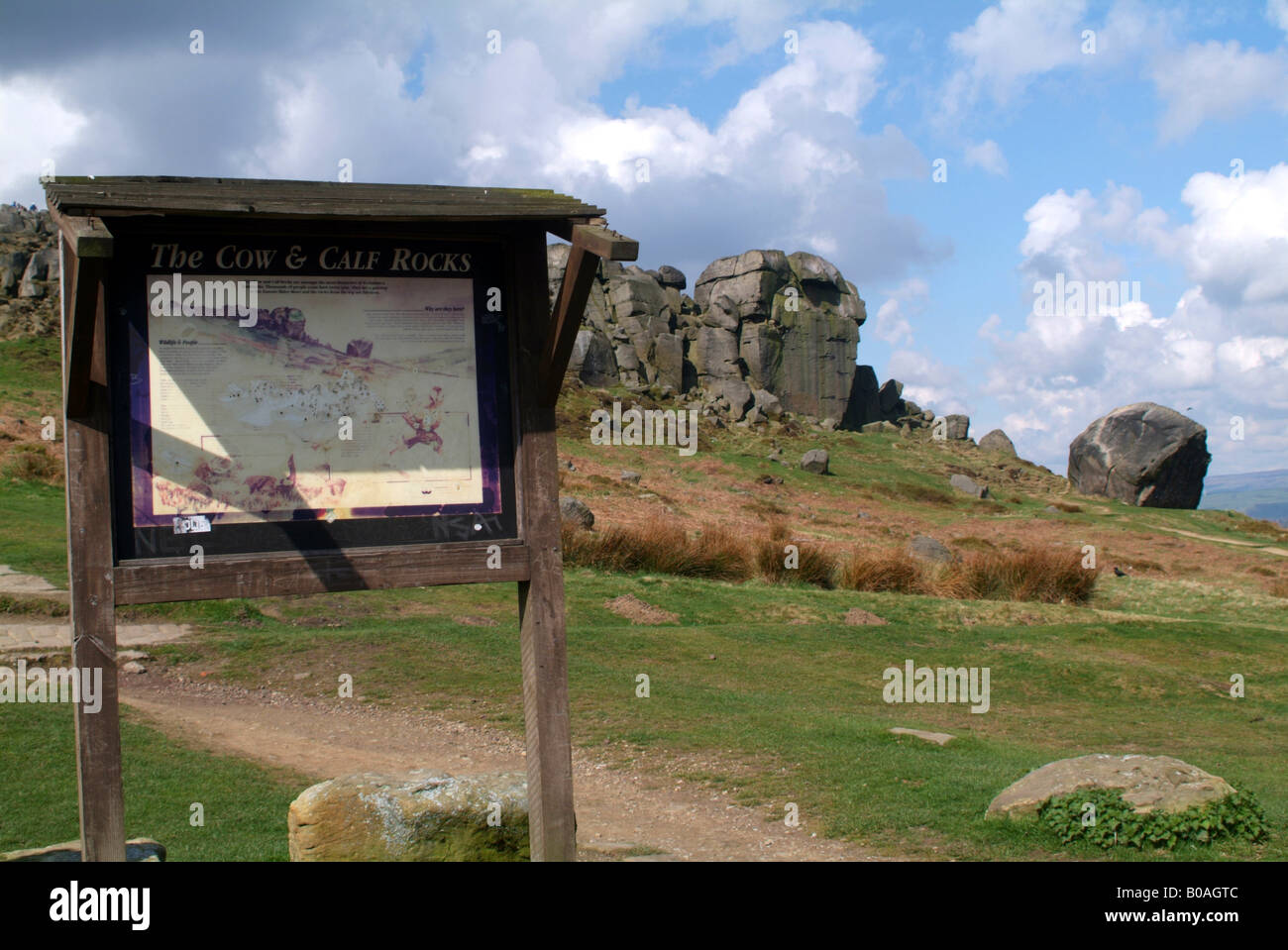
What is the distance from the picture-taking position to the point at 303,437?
4.77m

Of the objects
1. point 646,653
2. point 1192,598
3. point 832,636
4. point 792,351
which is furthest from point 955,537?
point 792,351

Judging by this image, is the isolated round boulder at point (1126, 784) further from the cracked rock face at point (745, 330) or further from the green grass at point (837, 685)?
the cracked rock face at point (745, 330)

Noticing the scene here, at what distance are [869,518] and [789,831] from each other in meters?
24.0

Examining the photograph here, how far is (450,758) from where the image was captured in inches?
357

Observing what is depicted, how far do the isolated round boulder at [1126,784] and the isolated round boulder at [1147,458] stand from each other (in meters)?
32.9

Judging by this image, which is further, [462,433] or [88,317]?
[462,433]

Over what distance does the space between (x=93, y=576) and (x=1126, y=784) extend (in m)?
5.81

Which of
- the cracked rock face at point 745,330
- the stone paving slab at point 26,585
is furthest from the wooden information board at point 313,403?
the cracked rock face at point 745,330

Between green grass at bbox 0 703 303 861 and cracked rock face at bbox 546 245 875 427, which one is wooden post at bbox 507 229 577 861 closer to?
green grass at bbox 0 703 303 861

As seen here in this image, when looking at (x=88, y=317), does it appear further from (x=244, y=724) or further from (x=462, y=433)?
(x=244, y=724)

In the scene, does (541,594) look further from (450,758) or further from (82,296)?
(450,758)

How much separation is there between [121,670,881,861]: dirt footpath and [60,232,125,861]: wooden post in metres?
3.09

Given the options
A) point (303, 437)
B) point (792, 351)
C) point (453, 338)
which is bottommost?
point (303, 437)

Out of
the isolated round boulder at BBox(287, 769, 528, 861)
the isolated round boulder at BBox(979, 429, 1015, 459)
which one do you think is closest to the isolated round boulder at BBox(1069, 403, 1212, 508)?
the isolated round boulder at BBox(979, 429, 1015, 459)
